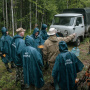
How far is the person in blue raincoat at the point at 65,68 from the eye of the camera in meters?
3.14

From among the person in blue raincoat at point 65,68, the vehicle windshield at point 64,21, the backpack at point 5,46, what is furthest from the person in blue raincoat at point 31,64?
A: the vehicle windshield at point 64,21

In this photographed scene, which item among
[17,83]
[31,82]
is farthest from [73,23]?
[31,82]

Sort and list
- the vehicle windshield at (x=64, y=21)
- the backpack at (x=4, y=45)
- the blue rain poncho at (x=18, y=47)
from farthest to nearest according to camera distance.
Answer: the vehicle windshield at (x=64, y=21)
the backpack at (x=4, y=45)
the blue rain poncho at (x=18, y=47)

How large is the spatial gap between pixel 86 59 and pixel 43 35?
2.85 metres

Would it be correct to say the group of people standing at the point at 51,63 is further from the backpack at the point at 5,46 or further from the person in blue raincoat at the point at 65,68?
the backpack at the point at 5,46

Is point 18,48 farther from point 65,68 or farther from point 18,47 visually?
point 65,68

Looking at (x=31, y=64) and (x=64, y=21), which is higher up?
(x=64, y=21)

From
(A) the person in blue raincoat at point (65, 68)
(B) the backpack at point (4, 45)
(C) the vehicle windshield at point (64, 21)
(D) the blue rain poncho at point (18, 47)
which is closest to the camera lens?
(A) the person in blue raincoat at point (65, 68)

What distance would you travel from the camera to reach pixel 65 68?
10.4 feet

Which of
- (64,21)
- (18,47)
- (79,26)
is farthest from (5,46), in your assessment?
(79,26)

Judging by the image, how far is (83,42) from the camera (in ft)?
36.4

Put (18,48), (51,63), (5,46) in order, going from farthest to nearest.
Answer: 1. (5,46)
2. (51,63)
3. (18,48)

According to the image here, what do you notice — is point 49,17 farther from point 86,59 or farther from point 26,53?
point 26,53

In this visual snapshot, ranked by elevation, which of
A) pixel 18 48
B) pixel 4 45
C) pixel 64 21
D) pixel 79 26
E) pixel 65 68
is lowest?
pixel 65 68
